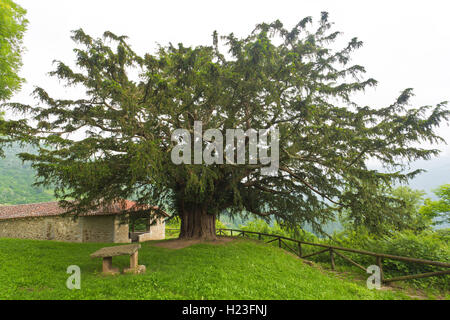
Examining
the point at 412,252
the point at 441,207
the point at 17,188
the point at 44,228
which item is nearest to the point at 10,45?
the point at 44,228

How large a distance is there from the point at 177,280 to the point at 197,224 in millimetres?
6718

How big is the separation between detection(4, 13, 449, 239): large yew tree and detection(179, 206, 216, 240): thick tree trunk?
7.15 ft

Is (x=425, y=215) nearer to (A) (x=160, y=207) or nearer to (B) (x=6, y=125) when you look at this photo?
(A) (x=160, y=207)

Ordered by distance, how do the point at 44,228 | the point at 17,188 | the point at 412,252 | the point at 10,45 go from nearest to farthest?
the point at 412,252 → the point at 10,45 → the point at 44,228 → the point at 17,188

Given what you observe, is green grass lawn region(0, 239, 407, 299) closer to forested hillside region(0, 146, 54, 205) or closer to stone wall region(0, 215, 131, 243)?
stone wall region(0, 215, 131, 243)

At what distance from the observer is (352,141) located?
702 centimetres

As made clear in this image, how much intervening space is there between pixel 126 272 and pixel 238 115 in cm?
728

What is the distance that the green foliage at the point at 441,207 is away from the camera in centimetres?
1204

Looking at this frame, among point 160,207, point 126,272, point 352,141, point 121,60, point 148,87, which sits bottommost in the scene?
point 126,272

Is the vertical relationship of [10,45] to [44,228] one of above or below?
above

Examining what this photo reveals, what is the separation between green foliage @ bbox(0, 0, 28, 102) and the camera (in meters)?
8.91

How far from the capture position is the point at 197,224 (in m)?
11.8

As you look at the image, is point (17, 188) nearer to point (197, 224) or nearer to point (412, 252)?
point (197, 224)
